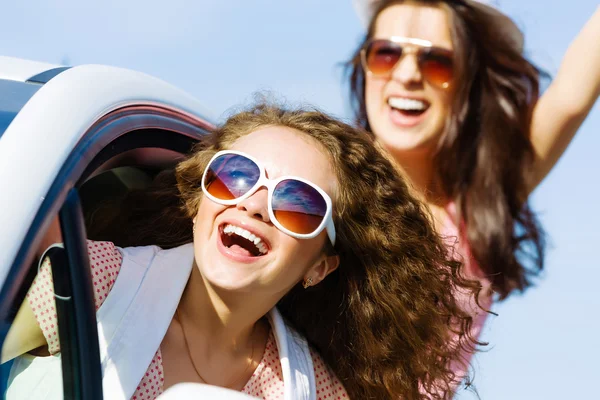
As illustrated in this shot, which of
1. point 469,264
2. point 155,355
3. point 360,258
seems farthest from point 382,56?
point 155,355

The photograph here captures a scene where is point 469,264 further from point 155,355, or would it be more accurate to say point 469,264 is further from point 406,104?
point 155,355

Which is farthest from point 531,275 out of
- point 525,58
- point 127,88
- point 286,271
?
point 127,88

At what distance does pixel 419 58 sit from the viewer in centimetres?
358

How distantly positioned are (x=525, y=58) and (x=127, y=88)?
7.67 feet

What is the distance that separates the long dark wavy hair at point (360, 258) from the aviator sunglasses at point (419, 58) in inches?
42.3

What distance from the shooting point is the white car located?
142cm

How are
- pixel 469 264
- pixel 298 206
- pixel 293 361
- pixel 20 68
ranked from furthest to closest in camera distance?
pixel 469 264, pixel 293 361, pixel 298 206, pixel 20 68

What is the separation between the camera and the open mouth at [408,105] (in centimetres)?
354

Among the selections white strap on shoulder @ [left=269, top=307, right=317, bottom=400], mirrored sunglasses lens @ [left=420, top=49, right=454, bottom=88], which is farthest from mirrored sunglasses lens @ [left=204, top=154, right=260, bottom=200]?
mirrored sunglasses lens @ [left=420, top=49, right=454, bottom=88]

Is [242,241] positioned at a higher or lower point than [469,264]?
higher

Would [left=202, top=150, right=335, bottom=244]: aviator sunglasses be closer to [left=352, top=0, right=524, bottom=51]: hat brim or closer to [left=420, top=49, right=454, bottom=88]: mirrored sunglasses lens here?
[left=420, top=49, right=454, bottom=88]: mirrored sunglasses lens

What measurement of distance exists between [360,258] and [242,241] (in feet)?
1.47

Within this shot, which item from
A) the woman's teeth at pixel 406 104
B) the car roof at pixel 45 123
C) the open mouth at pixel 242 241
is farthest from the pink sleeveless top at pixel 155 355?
the woman's teeth at pixel 406 104

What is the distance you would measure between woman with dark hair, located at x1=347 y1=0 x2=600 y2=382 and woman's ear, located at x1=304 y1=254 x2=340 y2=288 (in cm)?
104
